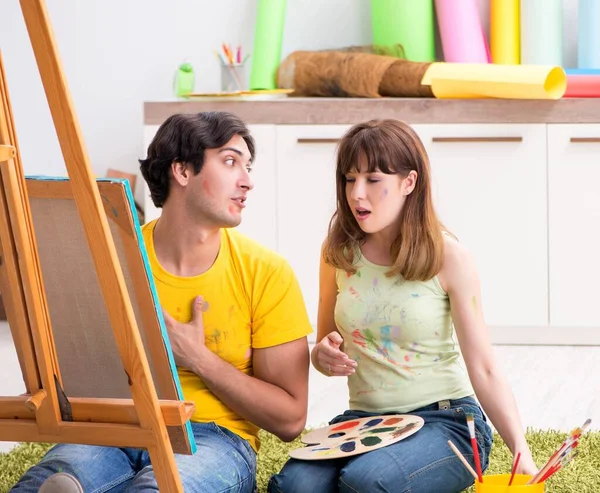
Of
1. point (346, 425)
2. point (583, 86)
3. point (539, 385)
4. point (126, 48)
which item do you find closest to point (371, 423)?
point (346, 425)

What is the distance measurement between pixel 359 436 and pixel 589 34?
7.92ft

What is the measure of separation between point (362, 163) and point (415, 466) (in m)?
0.55

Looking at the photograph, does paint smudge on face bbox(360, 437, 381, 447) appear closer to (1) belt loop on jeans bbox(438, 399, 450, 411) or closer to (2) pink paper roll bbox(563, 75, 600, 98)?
(1) belt loop on jeans bbox(438, 399, 450, 411)

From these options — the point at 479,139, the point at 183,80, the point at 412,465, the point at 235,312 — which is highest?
the point at 183,80

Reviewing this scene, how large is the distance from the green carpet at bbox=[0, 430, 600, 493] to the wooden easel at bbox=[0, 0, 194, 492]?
0.75 metres

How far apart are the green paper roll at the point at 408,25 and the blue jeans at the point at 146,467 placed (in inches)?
94.1

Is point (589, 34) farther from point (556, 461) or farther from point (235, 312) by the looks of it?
point (556, 461)

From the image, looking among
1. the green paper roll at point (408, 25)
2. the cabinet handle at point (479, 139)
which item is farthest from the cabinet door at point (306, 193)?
the green paper roll at point (408, 25)

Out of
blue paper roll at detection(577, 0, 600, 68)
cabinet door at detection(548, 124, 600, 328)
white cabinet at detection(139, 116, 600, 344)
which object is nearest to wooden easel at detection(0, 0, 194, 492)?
white cabinet at detection(139, 116, 600, 344)

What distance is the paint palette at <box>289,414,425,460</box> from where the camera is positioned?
5.73ft

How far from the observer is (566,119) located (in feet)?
11.5

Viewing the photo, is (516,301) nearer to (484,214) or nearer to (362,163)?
(484,214)

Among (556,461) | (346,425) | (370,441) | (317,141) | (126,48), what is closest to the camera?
(556,461)

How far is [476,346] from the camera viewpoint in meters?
1.84
